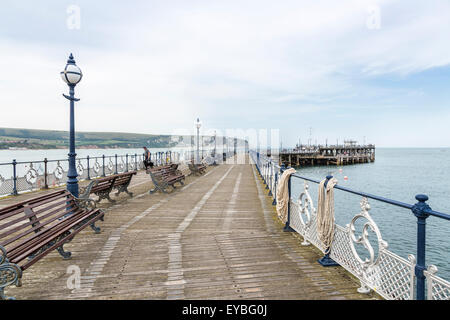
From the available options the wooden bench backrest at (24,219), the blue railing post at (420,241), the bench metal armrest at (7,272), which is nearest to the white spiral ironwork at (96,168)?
the wooden bench backrest at (24,219)

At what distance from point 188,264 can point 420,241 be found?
10.5ft

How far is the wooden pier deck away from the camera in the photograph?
3.50 metres

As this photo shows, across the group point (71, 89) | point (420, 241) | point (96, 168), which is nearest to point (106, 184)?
point (71, 89)

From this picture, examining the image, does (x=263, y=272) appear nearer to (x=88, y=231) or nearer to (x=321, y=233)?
(x=321, y=233)

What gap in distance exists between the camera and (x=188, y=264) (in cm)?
435

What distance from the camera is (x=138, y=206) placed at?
884 centimetres

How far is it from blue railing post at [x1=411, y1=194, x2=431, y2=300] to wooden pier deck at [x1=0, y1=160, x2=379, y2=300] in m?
0.87

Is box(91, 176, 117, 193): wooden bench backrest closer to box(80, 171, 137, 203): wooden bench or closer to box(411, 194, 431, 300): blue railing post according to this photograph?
box(80, 171, 137, 203): wooden bench

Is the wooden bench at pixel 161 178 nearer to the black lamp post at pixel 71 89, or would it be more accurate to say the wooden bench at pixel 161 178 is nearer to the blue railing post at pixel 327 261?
the black lamp post at pixel 71 89

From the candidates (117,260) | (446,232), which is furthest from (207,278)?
(446,232)

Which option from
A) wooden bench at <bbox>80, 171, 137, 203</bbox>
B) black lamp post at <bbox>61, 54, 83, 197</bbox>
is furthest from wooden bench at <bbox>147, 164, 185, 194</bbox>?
black lamp post at <bbox>61, 54, 83, 197</bbox>

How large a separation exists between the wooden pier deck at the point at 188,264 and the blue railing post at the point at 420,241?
865 millimetres
